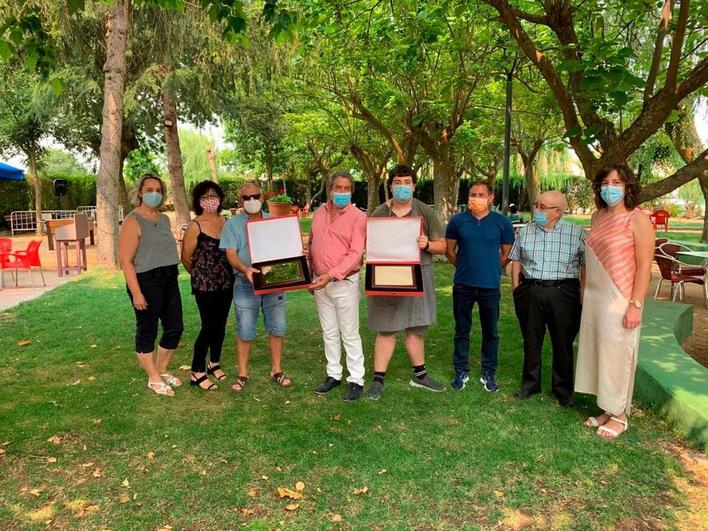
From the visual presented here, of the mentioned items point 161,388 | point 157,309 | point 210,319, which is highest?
point 157,309

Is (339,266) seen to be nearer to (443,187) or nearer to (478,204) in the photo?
(478,204)

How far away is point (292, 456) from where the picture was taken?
3537 millimetres

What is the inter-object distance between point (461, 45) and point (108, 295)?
690 cm

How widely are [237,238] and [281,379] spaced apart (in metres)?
1.36

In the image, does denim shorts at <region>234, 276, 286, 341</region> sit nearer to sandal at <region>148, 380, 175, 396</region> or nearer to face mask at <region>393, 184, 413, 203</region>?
sandal at <region>148, 380, 175, 396</region>

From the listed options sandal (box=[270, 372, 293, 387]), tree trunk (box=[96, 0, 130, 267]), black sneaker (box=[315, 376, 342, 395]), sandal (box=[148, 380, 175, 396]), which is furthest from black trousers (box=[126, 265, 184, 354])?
tree trunk (box=[96, 0, 130, 267])

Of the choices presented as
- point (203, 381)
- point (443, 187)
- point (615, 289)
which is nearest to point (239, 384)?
point (203, 381)

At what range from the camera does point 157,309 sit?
4.30m

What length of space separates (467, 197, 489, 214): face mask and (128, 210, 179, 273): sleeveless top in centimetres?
231

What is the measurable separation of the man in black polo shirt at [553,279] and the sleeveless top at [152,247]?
2615 millimetres

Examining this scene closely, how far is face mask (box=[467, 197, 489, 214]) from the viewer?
13.8 ft

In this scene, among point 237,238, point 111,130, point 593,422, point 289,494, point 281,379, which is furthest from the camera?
point 111,130

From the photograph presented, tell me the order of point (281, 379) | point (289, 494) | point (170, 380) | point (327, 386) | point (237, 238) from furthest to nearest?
point (281, 379) → point (170, 380) → point (327, 386) → point (237, 238) → point (289, 494)

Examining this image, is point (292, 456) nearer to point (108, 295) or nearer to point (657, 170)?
point (108, 295)
